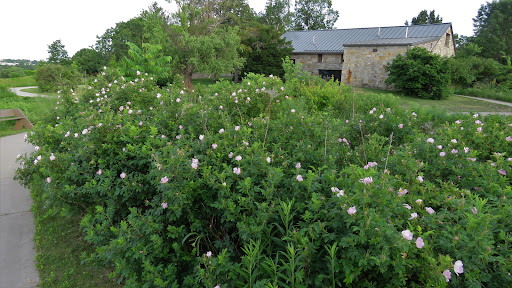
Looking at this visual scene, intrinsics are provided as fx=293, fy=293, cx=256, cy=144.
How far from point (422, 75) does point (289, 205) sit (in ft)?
63.5

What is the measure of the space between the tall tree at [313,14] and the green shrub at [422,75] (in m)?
35.0

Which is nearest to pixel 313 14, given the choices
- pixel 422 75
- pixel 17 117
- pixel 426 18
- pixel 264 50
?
pixel 426 18

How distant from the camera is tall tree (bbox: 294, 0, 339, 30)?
50344 millimetres

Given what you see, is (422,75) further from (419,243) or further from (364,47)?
(419,243)

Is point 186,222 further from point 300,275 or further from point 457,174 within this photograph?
point 457,174

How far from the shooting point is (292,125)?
314 centimetres

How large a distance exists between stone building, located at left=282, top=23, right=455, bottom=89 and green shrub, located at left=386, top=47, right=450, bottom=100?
107 inches

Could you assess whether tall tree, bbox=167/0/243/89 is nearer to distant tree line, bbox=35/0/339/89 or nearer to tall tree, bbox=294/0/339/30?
distant tree line, bbox=35/0/339/89

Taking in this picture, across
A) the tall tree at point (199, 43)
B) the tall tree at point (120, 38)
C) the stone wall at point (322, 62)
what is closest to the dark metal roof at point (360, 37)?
the stone wall at point (322, 62)

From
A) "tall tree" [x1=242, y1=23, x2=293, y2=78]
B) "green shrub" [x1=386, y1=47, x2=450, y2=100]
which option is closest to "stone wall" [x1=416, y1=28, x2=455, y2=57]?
"green shrub" [x1=386, y1=47, x2=450, y2=100]

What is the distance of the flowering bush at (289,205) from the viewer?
150 cm

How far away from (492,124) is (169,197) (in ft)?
12.4

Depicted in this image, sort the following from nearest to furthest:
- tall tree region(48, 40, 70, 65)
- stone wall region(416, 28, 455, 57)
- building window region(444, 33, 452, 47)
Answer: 1. stone wall region(416, 28, 455, 57)
2. building window region(444, 33, 452, 47)
3. tall tree region(48, 40, 70, 65)

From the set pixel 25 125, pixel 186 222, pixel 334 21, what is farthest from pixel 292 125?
pixel 334 21
